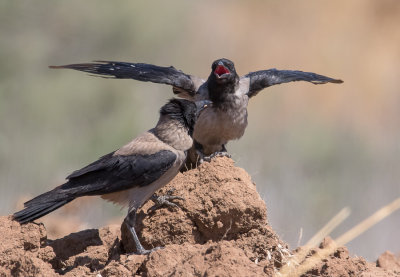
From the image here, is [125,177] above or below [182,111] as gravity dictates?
below

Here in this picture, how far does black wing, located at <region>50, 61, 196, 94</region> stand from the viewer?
32.9ft

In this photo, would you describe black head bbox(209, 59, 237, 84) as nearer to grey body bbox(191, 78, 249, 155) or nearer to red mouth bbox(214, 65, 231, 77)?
red mouth bbox(214, 65, 231, 77)

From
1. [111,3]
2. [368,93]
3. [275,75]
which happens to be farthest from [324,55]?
[275,75]

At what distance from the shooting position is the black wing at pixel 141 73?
32.9ft

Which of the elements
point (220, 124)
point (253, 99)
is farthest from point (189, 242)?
point (253, 99)

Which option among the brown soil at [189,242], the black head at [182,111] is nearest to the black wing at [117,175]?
the brown soil at [189,242]

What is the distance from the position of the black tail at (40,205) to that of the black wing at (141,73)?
7.50 feet

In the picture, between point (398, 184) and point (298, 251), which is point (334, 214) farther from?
point (298, 251)

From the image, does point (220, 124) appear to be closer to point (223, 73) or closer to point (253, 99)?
point (223, 73)

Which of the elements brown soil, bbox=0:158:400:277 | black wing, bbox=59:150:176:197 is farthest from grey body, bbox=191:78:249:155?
black wing, bbox=59:150:176:197

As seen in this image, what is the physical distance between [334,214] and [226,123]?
198 inches

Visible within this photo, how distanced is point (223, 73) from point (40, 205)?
3620 millimetres

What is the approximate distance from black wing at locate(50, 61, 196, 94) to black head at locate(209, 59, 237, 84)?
36 centimetres

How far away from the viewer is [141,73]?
10344 millimetres
